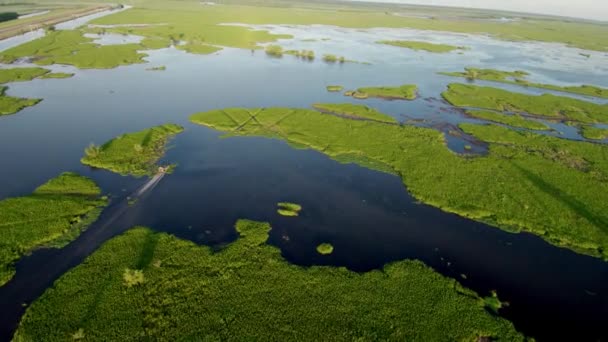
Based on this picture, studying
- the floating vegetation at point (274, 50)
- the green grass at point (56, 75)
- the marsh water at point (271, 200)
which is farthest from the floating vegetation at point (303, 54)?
the green grass at point (56, 75)

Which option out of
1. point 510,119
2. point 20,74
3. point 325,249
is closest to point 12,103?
point 20,74

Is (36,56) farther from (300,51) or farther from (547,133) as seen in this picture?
(547,133)

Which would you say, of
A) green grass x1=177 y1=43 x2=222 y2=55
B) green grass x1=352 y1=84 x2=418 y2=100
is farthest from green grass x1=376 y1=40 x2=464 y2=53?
green grass x1=177 y1=43 x2=222 y2=55

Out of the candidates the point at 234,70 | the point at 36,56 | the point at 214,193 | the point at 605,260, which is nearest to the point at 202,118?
the point at 214,193

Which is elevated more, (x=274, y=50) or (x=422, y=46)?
(x=422, y=46)

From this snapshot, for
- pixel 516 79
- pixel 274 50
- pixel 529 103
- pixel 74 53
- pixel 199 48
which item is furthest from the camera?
pixel 274 50

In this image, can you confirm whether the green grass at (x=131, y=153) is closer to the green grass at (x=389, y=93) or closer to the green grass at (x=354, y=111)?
the green grass at (x=354, y=111)

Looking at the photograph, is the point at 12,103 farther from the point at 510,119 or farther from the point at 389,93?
the point at 510,119

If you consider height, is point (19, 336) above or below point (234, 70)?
below
